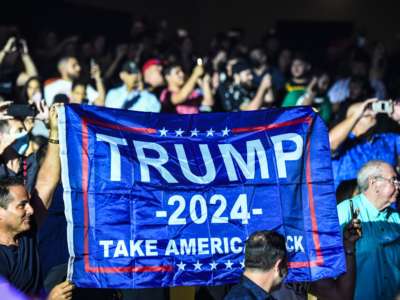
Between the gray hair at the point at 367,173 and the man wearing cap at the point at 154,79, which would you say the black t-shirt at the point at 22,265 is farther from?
the man wearing cap at the point at 154,79

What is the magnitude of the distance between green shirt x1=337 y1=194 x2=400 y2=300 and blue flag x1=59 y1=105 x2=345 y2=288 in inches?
37.1

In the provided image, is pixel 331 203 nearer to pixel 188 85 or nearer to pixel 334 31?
pixel 188 85

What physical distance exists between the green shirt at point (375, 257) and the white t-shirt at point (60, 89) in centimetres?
419

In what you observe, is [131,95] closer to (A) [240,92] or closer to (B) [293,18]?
(A) [240,92]

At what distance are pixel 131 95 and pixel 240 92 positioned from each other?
1.53m

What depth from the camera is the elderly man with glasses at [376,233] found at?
23.9ft

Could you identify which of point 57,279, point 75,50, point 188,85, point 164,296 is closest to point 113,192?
point 57,279

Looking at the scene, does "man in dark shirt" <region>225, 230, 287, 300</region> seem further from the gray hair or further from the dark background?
the dark background

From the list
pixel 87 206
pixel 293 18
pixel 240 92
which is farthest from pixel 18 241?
pixel 293 18

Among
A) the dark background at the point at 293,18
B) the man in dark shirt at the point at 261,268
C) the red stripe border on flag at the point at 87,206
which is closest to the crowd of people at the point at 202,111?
the man in dark shirt at the point at 261,268

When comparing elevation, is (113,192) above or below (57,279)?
above

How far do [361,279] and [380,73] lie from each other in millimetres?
6651

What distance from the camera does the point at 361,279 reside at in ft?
23.9

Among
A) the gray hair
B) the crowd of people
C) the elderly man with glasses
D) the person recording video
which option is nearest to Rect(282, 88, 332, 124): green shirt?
the crowd of people
